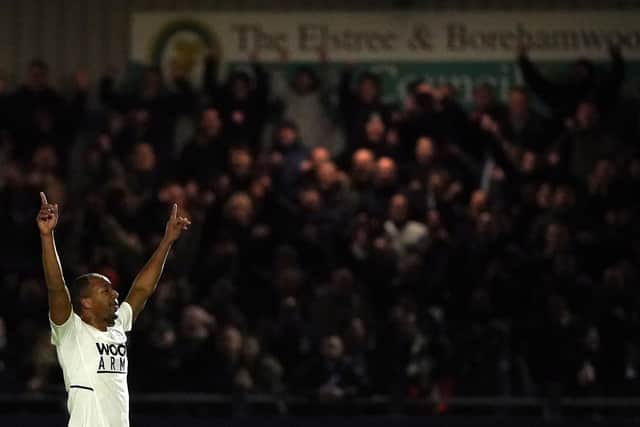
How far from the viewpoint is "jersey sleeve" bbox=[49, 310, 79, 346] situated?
382 inches

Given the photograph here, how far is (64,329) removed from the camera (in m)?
9.73

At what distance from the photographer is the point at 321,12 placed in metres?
17.4

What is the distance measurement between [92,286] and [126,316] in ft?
1.70

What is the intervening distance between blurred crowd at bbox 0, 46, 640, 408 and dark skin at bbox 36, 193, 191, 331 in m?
3.40

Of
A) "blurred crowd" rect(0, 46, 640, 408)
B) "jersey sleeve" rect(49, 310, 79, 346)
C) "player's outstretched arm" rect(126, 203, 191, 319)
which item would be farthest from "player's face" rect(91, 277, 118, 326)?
"blurred crowd" rect(0, 46, 640, 408)

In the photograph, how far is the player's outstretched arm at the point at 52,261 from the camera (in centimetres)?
919

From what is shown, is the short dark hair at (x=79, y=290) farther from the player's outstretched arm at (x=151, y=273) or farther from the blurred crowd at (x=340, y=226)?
the blurred crowd at (x=340, y=226)

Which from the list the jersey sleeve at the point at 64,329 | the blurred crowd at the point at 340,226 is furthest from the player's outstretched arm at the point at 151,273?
the blurred crowd at the point at 340,226

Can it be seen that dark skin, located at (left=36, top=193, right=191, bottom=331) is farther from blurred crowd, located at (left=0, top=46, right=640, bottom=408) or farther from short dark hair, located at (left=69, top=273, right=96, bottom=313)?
blurred crowd, located at (left=0, top=46, right=640, bottom=408)

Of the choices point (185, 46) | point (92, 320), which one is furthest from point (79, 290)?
point (185, 46)

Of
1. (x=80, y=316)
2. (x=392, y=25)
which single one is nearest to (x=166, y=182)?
(x=392, y=25)

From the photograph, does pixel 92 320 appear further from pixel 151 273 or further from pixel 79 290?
pixel 151 273

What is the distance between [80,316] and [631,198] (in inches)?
266

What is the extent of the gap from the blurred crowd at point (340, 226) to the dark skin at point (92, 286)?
3.40m
